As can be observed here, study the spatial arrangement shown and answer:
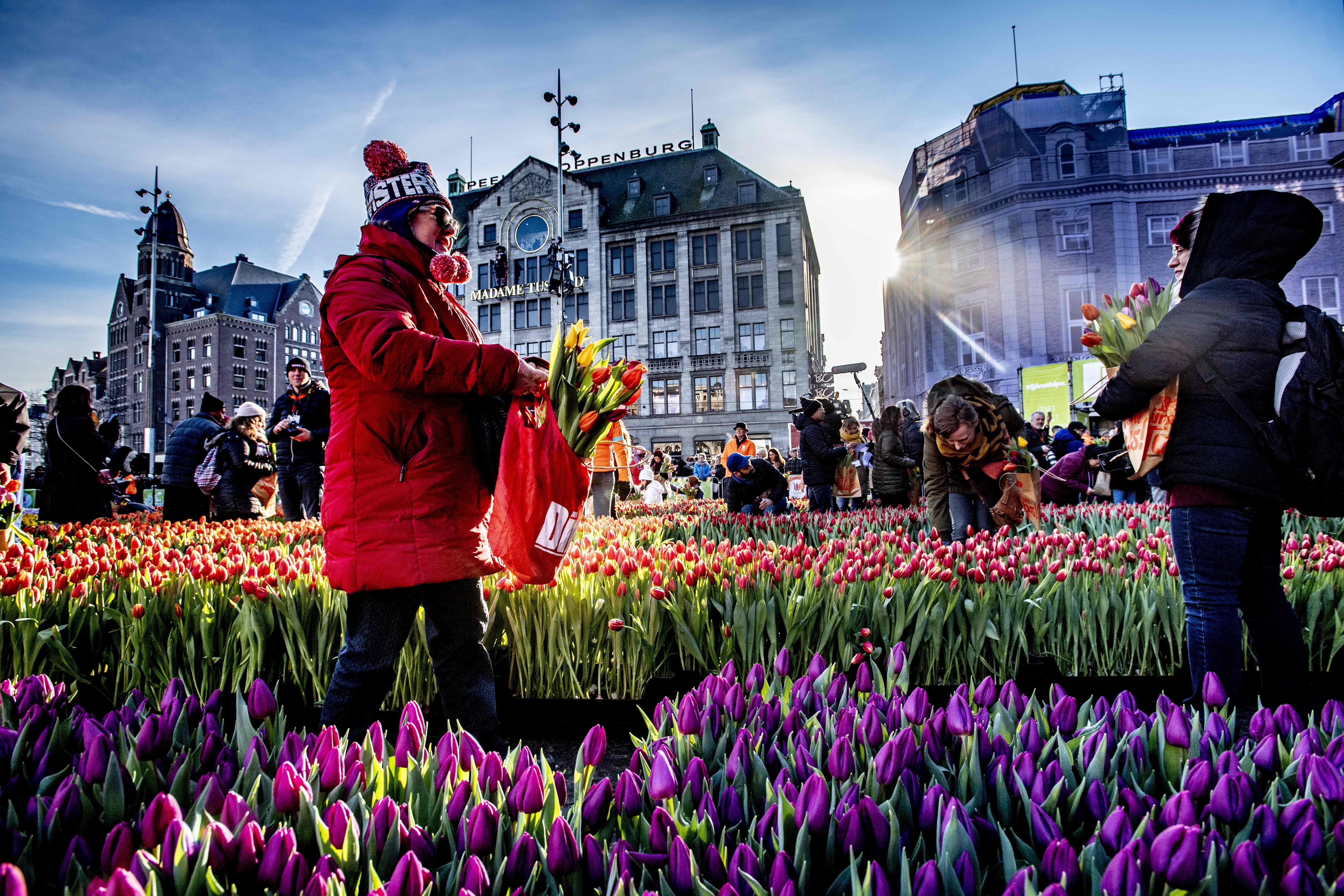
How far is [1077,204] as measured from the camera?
32.0 metres

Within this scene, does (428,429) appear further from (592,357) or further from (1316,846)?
(1316,846)

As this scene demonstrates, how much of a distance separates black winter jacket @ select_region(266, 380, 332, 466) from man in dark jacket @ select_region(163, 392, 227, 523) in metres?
0.62

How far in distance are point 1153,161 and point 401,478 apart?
129 feet

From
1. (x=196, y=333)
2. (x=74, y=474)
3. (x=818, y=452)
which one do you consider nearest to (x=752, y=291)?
(x=818, y=452)

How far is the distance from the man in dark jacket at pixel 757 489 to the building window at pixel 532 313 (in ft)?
117

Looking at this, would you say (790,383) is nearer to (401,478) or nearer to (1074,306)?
(1074,306)

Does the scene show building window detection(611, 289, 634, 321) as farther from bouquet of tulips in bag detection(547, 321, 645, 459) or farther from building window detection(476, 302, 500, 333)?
bouquet of tulips in bag detection(547, 321, 645, 459)

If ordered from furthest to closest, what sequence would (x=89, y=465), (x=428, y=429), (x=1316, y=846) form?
1. (x=89, y=465)
2. (x=428, y=429)
3. (x=1316, y=846)

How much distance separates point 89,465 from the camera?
7059 millimetres

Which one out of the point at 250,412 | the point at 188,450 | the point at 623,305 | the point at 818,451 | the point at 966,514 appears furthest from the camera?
the point at 623,305

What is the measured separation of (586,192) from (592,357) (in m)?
45.2

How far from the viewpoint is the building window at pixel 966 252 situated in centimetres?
3491

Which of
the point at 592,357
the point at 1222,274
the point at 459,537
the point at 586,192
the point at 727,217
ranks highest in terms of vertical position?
the point at 586,192

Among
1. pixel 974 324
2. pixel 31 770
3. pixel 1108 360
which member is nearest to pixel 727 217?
pixel 974 324
